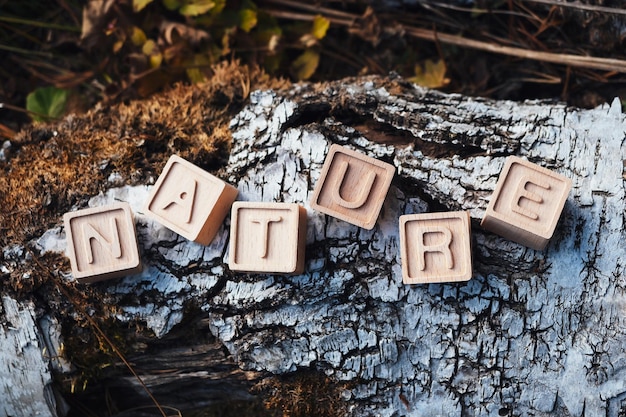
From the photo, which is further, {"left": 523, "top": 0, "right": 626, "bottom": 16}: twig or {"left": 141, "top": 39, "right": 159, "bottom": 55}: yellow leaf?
{"left": 141, "top": 39, "right": 159, "bottom": 55}: yellow leaf

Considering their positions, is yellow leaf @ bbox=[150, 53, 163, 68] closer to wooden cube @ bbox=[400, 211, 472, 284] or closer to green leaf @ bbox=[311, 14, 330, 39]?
green leaf @ bbox=[311, 14, 330, 39]

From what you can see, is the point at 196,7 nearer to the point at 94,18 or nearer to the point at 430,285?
the point at 94,18

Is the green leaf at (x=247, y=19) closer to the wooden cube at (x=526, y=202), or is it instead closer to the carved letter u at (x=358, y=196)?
the carved letter u at (x=358, y=196)

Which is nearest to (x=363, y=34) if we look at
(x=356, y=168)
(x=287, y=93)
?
(x=287, y=93)

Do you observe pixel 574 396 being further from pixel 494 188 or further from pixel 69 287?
pixel 69 287

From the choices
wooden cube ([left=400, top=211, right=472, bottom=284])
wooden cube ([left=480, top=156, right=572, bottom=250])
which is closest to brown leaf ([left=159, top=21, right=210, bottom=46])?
wooden cube ([left=400, top=211, right=472, bottom=284])
